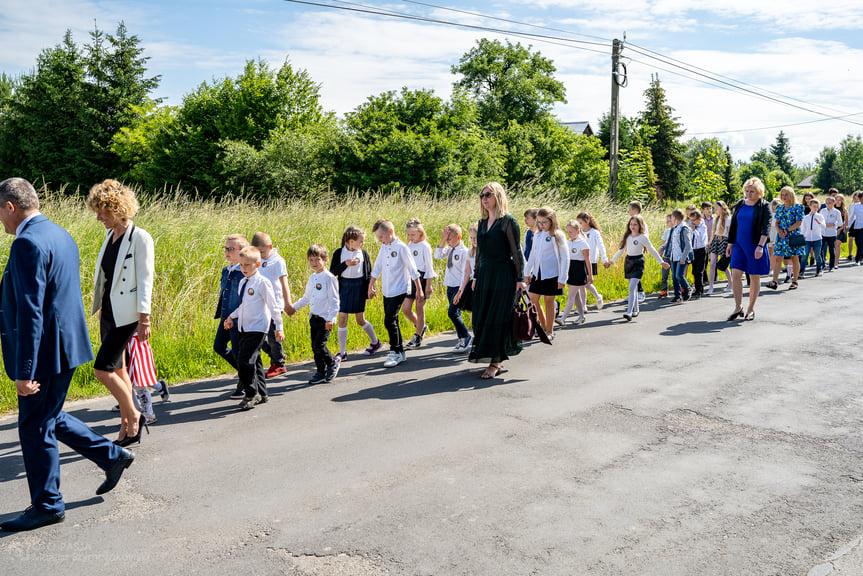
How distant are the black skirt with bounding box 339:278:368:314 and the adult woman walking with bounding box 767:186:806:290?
985cm

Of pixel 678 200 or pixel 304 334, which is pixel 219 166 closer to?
pixel 304 334

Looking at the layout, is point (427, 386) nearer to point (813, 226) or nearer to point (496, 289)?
point (496, 289)

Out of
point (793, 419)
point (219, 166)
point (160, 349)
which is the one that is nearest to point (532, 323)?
point (793, 419)

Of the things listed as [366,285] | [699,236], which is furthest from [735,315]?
[366,285]

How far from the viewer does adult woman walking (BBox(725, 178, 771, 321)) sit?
1040 cm

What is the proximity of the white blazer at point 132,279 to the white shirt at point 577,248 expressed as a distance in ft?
23.5

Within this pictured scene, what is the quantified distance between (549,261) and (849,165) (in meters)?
111

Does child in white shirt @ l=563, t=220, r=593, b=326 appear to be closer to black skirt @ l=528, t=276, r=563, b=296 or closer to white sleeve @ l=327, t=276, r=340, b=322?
black skirt @ l=528, t=276, r=563, b=296

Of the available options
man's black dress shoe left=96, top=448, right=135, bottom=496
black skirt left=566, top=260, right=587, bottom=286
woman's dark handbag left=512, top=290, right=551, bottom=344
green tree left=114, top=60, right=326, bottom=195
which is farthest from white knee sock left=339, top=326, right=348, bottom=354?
green tree left=114, top=60, right=326, bottom=195

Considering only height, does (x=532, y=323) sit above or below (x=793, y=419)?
above

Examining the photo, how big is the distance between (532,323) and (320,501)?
393cm

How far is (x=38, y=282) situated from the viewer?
12.7 feet

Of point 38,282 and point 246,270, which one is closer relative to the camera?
point 38,282

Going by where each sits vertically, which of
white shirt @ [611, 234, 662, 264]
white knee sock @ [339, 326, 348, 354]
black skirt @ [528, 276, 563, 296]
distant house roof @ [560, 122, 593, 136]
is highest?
distant house roof @ [560, 122, 593, 136]
